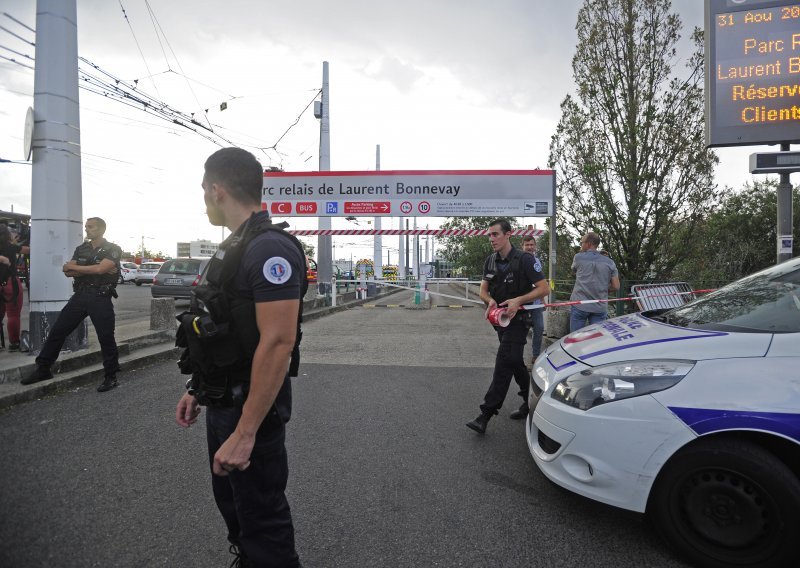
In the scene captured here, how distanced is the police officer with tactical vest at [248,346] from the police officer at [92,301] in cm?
385

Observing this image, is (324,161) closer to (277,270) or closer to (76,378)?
(76,378)

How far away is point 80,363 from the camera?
5.43m

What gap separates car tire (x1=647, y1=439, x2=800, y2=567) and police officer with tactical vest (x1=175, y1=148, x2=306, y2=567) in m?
1.78

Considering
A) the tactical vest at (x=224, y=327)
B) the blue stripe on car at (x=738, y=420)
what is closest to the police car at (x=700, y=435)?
the blue stripe on car at (x=738, y=420)

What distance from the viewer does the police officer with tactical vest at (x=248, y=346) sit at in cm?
156

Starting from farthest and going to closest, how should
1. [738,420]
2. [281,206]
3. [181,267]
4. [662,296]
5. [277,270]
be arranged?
[181,267] < [281,206] < [662,296] < [738,420] < [277,270]

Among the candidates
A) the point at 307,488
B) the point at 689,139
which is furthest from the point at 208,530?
the point at 689,139

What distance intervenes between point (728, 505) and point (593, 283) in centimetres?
420

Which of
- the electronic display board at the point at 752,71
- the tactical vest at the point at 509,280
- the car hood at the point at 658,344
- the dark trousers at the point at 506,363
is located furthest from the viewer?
the electronic display board at the point at 752,71

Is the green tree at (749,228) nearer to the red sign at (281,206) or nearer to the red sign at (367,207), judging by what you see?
the red sign at (367,207)

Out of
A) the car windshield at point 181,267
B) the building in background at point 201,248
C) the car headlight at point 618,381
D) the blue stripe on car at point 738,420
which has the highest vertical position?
the building in background at point 201,248

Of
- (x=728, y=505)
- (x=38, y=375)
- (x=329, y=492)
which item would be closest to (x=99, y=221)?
(x=38, y=375)

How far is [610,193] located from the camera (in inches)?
356

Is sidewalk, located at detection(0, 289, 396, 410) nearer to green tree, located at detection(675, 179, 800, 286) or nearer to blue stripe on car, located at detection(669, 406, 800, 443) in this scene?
blue stripe on car, located at detection(669, 406, 800, 443)
